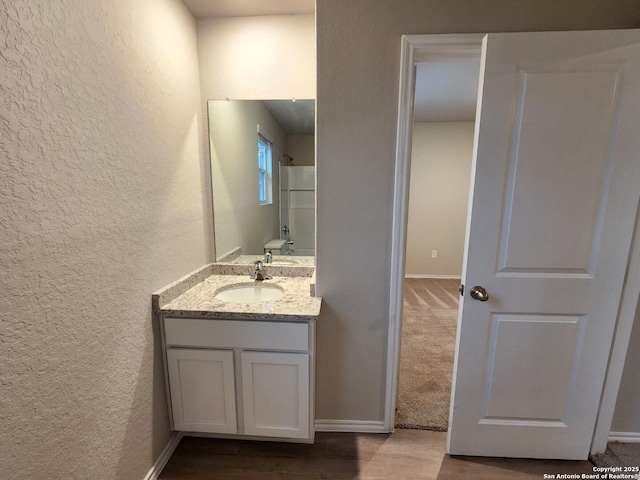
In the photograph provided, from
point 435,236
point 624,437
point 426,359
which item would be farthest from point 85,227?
point 435,236

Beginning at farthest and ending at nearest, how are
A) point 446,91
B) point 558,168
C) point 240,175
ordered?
point 446,91 → point 240,175 → point 558,168

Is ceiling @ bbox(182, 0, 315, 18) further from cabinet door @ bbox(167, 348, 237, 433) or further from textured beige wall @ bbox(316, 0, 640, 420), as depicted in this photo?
cabinet door @ bbox(167, 348, 237, 433)

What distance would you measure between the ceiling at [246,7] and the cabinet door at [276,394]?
1841 millimetres

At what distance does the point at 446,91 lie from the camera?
9.73 feet

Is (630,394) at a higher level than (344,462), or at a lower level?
higher

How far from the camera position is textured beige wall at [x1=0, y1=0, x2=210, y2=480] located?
2.49 ft

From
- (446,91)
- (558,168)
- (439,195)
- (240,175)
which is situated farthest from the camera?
(439,195)

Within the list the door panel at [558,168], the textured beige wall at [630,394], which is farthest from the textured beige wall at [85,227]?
the textured beige wall at [630,394]

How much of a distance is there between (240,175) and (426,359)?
205 centimetres

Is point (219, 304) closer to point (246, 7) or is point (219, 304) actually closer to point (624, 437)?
point (246, 7)

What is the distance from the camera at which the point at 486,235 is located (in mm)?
1299

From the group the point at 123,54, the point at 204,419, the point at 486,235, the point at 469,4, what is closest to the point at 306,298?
the point at 204,419

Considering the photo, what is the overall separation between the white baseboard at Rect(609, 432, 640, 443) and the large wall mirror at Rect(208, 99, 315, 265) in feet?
6.42

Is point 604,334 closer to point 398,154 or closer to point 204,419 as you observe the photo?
point 398,154
